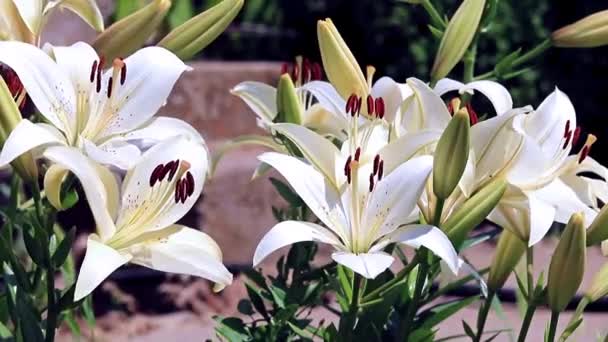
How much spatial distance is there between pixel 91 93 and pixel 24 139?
0.10 meters

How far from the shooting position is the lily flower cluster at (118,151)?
28.9 inches

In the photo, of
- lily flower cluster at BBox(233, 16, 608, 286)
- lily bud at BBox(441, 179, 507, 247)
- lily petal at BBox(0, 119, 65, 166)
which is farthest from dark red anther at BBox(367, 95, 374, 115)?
lily petal at BBox(0, 119, 65, 166)

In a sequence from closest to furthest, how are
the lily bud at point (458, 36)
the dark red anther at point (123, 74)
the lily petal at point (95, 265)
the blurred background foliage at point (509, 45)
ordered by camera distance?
the lily petal at point (95, 265)
the dark red anther at point (123, 74)
the lily bud at point (458, 36)
the blurred background foliage at point (509, 45)

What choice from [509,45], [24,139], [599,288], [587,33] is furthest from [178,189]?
[509,45]

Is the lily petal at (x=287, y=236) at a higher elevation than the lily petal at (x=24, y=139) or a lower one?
lower

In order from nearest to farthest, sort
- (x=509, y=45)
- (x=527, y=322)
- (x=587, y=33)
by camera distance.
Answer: (x=527, y=322)
(x=587, y=33)
(x=509, y=45)

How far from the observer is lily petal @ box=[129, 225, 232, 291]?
739 mm

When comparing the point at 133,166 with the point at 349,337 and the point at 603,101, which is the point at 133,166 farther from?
the point at 603,101

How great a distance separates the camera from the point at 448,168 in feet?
2.43

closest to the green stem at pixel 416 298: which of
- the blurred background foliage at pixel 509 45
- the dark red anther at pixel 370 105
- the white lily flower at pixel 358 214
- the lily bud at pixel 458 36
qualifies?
the white lily flower at pixel 358 214

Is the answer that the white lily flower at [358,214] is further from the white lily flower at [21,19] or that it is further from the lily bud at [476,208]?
the white lily flower at [21,19]

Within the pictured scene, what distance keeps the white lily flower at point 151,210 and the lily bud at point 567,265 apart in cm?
22

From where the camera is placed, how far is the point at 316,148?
0.79 m

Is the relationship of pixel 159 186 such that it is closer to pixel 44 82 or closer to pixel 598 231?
pixel 44 82
